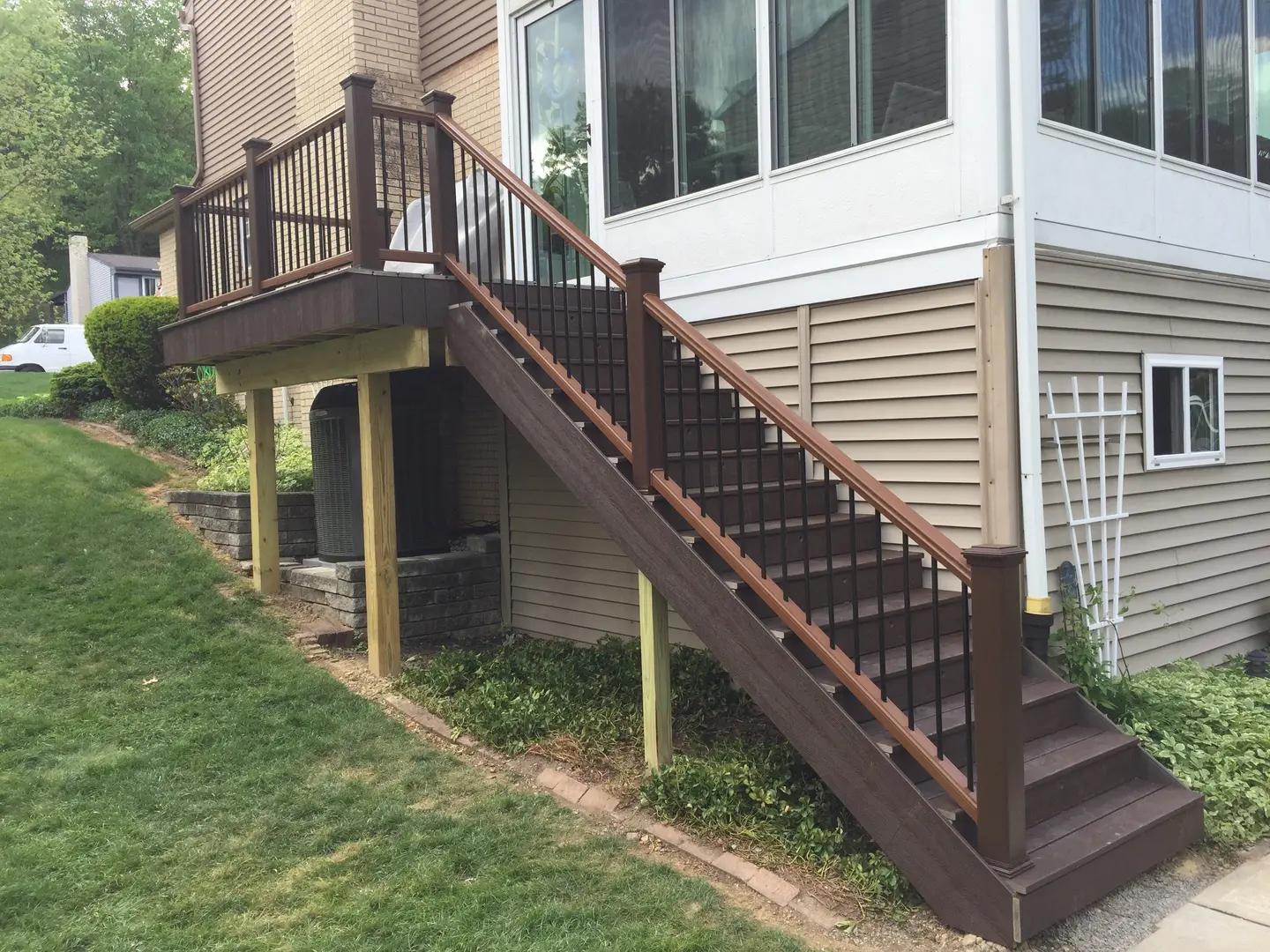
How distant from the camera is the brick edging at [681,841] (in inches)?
131

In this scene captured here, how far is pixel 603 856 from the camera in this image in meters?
3.71

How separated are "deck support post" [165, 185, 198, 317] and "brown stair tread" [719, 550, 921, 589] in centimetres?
529

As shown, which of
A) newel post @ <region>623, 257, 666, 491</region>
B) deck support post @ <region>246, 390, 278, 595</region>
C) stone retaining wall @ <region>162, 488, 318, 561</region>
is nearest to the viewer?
newel post @ <region>623, 257, 666, 491</region>

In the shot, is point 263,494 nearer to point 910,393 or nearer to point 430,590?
point 430,590

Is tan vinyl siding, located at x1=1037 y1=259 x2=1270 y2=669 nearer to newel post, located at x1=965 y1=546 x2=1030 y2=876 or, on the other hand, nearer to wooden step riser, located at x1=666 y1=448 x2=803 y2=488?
wooden step riser, located at x1=666 y1=448 x2=803 y2=488

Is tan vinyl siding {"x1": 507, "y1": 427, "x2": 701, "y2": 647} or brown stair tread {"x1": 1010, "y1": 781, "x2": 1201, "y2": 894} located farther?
tan vinyl siding {"x1": 507, "y1": 427, "x2": 701, "y2": 647}

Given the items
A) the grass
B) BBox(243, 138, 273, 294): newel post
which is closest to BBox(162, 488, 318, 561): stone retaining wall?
BBox(243, 138, 273, 294): newel post

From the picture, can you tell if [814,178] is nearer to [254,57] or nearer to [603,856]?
[603,856]

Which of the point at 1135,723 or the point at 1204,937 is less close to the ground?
the point at 1135,723

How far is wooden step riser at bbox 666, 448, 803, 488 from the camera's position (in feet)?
14.3

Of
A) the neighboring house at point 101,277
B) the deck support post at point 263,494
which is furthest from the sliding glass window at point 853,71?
the neighboring house at point 101,277

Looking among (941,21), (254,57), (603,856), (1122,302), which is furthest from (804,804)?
(254,57)

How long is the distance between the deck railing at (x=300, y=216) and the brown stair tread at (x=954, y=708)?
3537 millimetres

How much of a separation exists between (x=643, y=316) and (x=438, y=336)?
76.5 inches
